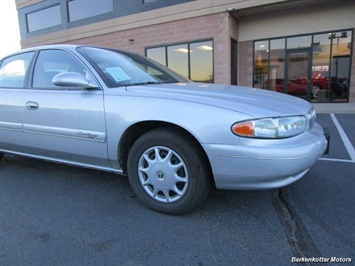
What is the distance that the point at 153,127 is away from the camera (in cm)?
263

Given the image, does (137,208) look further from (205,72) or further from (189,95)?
(205,72)

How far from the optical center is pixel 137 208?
2707 mm

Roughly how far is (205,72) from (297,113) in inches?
415

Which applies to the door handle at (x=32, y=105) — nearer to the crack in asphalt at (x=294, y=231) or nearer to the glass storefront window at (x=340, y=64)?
the crack in asphalt at (x=294, y=231)

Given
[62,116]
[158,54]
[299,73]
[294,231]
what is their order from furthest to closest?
1. [158,54]
2. [299,73]
3. [62,116]
4. [294,231]

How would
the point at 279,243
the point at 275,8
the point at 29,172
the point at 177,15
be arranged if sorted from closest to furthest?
1. the point at 279,243
2. the point at 29,172
3. the point at 275,8
4. the point at 177,15

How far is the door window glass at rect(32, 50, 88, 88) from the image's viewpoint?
3.06m

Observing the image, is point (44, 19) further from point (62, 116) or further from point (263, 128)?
point (263, 128)

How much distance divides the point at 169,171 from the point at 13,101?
2159 millimetres

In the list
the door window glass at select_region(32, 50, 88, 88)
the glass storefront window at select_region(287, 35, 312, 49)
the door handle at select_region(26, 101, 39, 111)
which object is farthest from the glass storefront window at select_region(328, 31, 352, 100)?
the door handle at select_region(26, 101, 39, 111)

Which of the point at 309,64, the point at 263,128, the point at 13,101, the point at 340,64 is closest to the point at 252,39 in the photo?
the point at 309,64

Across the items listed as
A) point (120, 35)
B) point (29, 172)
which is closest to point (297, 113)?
point (29, 172)

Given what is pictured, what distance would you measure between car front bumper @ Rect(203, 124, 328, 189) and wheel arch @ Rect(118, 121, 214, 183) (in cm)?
18

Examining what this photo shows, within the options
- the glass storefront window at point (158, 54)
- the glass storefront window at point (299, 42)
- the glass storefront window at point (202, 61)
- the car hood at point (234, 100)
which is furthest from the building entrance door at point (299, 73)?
the car hood at point (234, 100)
